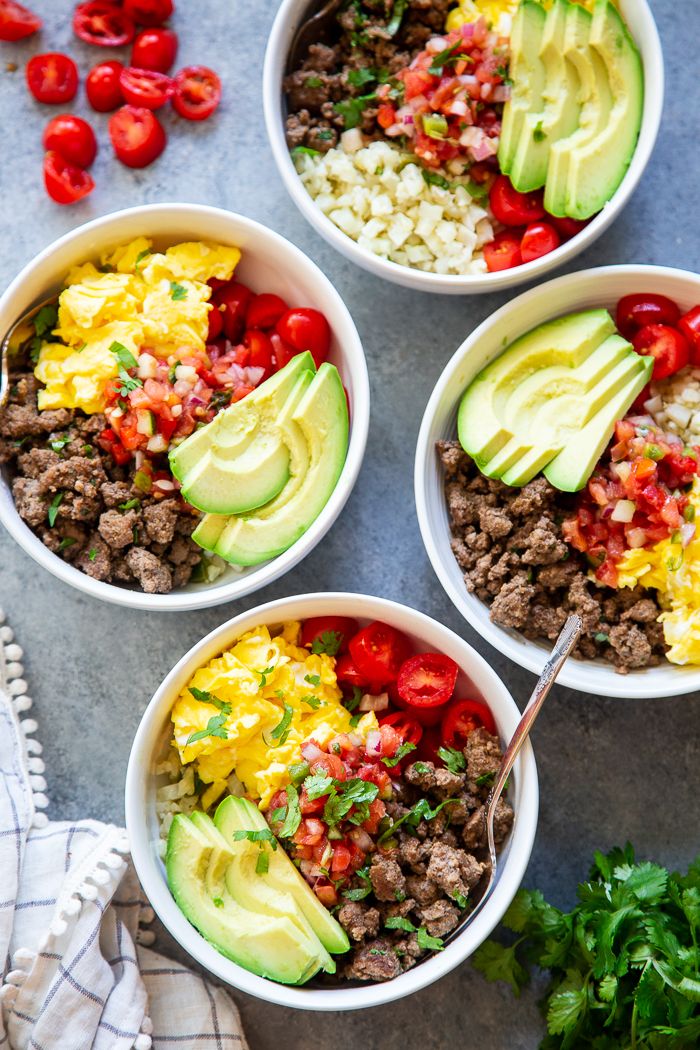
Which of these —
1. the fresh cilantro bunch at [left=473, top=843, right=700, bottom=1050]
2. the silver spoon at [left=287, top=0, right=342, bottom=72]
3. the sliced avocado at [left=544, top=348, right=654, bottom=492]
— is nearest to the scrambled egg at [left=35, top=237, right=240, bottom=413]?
the silver spoon at [left=287, top=0, right=342, bottom=72]

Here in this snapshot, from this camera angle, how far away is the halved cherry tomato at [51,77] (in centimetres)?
356

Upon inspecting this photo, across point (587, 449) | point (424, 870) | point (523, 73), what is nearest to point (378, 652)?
point (424, 870)

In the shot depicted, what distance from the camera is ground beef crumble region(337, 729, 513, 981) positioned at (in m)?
2.94

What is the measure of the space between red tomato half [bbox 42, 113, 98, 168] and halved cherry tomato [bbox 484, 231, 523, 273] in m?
1.42

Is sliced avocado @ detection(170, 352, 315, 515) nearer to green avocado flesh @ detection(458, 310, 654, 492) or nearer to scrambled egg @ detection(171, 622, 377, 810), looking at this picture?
scrambled egg @ detection(171, 622, 377, 810)

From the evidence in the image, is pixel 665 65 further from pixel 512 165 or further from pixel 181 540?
pixel 181 540

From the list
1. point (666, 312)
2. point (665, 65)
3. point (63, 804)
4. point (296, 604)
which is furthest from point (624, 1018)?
point (665, 65)

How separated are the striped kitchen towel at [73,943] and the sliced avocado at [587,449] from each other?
5.84 ft

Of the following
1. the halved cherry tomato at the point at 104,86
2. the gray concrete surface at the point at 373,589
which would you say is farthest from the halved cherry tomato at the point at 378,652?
the halved cherry tomato at the point at 104,86

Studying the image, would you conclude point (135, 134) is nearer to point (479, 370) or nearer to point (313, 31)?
point (313, 31)

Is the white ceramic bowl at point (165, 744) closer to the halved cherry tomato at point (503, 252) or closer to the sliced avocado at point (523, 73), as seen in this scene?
the halved cherry tomato at point (503, 252)

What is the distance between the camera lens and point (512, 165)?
3191mm

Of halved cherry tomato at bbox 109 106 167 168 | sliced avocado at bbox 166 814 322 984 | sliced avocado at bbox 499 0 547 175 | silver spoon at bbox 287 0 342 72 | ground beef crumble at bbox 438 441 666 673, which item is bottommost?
sliced avocado at bbox 166 814 322 984

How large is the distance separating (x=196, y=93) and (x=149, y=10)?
0.32 meters
